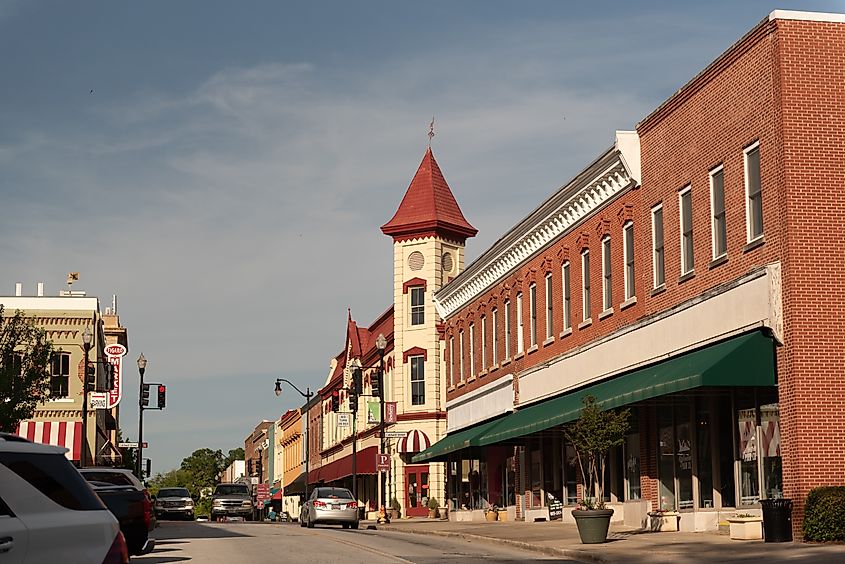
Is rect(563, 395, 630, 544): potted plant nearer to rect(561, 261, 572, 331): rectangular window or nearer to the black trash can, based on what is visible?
the black trash can

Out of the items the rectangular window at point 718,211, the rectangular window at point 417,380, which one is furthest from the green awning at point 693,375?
the rectangular window at point 417,380

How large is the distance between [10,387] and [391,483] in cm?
2947

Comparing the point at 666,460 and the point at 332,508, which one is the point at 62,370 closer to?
the point at 332,508

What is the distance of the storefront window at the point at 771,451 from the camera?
26.8 m

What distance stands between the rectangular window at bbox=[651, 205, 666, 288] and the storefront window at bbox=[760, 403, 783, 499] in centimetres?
681

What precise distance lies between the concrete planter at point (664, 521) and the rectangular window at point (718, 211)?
689 centimetres

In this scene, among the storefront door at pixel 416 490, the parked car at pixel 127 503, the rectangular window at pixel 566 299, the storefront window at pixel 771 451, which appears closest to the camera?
the parked car at pixel 127 503

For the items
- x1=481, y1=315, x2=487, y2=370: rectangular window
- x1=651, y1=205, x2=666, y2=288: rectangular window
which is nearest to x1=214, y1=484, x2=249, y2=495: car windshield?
x1=481, y1=315, x2=487, y2=370: rectangular window

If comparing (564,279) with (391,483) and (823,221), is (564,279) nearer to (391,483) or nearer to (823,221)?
(823,221)

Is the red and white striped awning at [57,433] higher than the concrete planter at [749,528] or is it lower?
higher

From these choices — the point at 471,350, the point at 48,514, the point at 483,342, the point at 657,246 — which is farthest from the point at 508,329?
the point at 48,514

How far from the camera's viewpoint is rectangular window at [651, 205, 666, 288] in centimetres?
3369

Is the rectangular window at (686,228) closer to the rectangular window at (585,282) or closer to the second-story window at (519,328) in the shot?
the rectangular window at (585,282)

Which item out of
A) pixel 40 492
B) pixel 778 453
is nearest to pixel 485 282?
pixel 778 453
